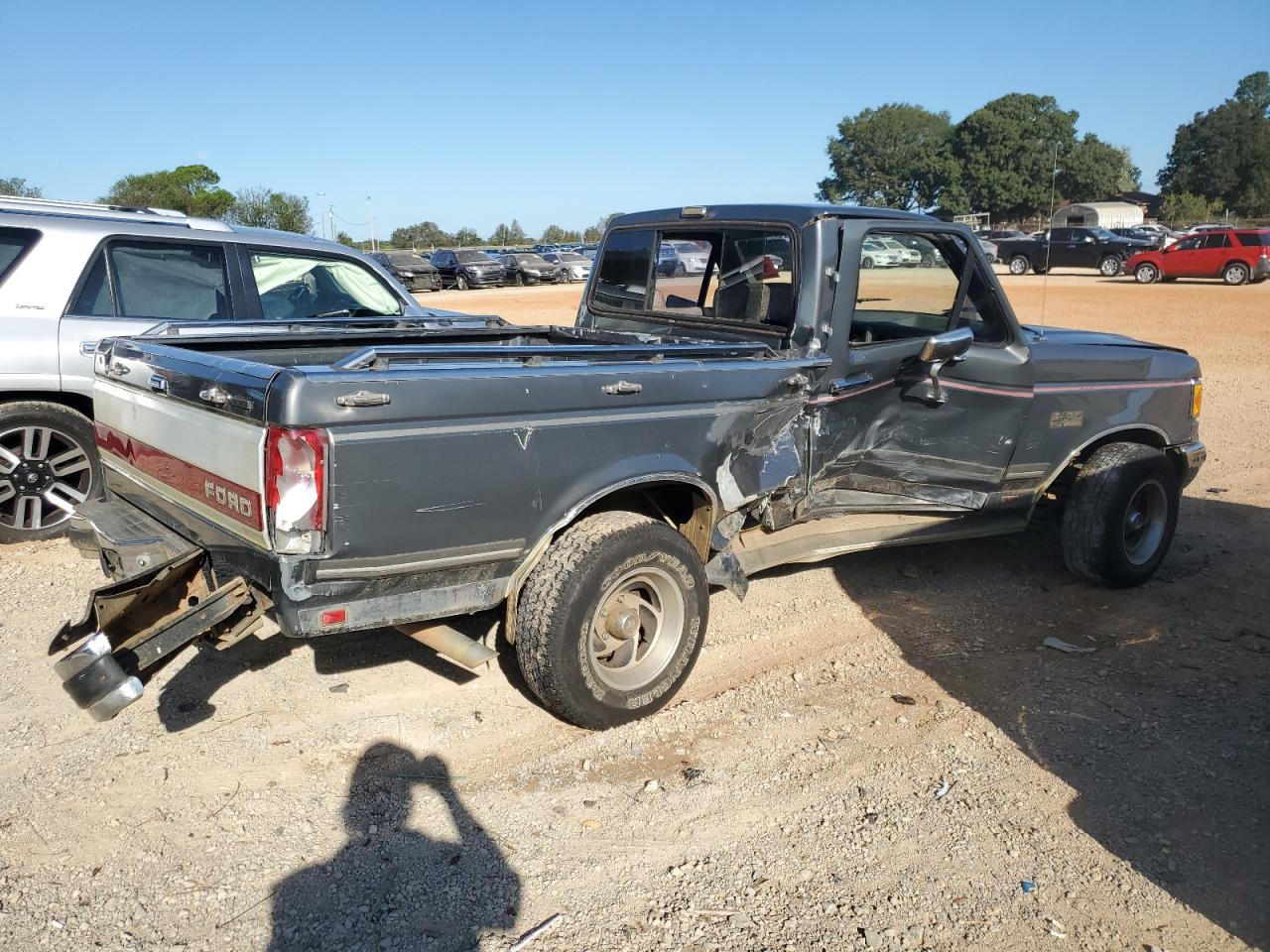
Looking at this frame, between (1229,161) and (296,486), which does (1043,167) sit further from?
(296,486)

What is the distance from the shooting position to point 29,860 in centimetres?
305

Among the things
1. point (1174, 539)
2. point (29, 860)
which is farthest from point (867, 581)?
point (29, 860)

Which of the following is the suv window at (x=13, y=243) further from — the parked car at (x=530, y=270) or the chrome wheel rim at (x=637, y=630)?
the parked car at (x=530, y=270)

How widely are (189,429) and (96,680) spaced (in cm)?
91

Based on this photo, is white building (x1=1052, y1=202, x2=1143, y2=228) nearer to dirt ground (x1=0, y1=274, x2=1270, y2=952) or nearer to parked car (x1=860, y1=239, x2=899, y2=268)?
parked car (x1=860, y1=239, x2=899, y2=268)

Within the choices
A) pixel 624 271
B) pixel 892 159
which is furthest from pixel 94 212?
pixel 892 159

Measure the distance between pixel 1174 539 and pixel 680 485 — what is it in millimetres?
4048

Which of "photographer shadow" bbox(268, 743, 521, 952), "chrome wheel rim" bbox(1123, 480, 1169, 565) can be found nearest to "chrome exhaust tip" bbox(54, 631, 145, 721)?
"photographer shadow" bbox(268, 743, 521, 952)

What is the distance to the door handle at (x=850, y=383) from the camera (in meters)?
4.52

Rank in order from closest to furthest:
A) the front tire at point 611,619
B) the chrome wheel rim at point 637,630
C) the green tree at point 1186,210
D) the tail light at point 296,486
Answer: the tail light at point 296,486 → the front tire at point 611,619 → the chrome wheel rim at point 637,630 → the green tree at point 1186,210

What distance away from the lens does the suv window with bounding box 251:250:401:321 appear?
652 centimetres

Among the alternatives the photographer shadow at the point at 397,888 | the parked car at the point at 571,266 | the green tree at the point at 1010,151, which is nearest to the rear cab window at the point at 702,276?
the photographer shadow at the point at 397,888

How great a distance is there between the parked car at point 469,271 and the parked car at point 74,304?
1251 inches

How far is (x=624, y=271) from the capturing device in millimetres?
5695
